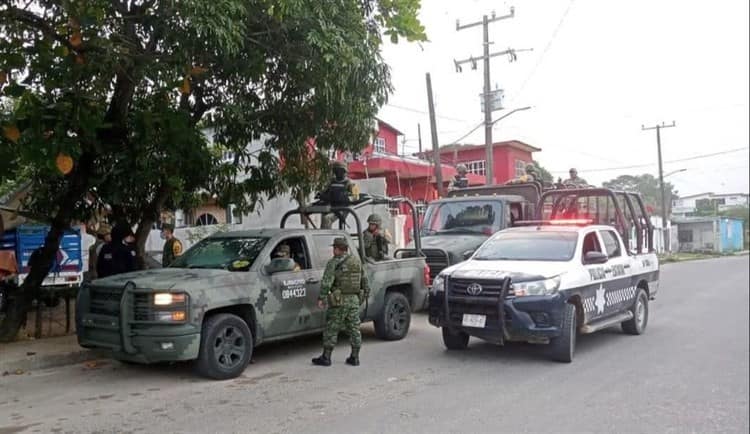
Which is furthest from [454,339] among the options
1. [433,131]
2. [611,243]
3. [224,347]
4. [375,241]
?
[433,131]

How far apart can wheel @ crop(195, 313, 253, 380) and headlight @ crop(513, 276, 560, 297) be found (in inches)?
126

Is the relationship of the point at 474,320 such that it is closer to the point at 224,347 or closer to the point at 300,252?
the point at 300,252

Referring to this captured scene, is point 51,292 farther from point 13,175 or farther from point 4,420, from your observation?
point 4,420

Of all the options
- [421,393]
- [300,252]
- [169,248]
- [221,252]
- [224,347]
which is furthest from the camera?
[169,248]

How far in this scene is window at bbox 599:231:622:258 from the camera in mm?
9336

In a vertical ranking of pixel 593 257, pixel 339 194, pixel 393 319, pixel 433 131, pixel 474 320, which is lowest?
pixel 393 319

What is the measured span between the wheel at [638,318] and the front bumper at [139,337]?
6527 millimetres

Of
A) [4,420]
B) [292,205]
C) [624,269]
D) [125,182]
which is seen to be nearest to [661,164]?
[292,205]

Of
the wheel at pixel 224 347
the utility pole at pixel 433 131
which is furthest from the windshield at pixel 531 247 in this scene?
the utility pole at pixel 433 131

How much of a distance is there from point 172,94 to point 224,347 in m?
4.57

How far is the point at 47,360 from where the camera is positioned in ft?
26.4

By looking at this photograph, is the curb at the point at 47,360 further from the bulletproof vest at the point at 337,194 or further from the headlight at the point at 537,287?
the headlight at the point at 537,287

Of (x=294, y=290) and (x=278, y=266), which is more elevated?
(x=278, y=266)

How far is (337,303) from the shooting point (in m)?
7.63
